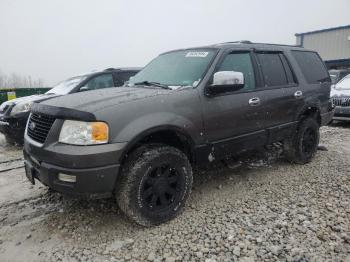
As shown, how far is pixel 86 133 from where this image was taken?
8.45 ft

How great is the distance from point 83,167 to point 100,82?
172 inches

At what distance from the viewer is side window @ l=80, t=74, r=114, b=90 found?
643cm

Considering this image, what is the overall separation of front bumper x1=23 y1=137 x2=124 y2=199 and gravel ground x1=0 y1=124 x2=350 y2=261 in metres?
0.52

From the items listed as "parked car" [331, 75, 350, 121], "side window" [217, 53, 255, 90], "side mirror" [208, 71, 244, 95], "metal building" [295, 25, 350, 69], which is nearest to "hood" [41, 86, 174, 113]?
"side mirror" [208, 71, 244, 95]

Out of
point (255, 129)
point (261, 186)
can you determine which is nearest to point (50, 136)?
point (255, 129)

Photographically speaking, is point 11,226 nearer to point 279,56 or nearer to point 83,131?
point 83,131

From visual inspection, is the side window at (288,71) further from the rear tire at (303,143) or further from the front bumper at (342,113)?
the front bumper at (342,113)

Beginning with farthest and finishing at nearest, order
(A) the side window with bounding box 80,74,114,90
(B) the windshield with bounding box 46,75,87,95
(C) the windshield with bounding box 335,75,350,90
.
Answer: (C) the windshield with bounding box 335,75,350,90, (A) the side window with bounding box 80,74,114,90, (B) the windshield with bounding box 46,75,87,95

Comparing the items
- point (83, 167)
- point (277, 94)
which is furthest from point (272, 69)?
point (83, 167)

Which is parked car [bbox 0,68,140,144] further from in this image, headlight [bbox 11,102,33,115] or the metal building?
the metal building

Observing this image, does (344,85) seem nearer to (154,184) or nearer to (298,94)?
(298,94)

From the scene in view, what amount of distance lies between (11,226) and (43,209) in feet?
1.31

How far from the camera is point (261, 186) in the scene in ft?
12.9

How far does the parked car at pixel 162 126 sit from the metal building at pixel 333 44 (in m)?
22.0
